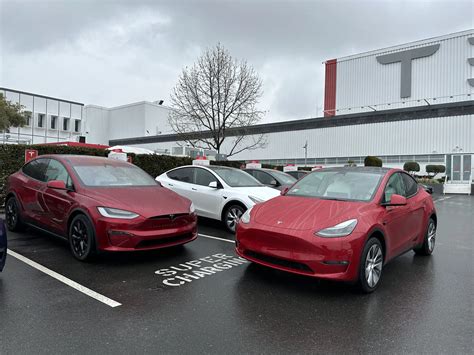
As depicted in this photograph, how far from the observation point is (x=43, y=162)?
20.7ft

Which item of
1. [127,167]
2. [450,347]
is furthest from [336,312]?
[127,167]

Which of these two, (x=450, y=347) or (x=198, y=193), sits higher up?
(x=198, y=193)

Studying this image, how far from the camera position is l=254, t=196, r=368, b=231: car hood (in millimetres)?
4141

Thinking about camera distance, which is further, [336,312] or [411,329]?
[336,312]

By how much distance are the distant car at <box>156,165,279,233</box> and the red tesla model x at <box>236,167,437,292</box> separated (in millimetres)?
2216

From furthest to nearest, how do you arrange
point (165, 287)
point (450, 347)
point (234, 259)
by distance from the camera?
point (234, 259)
point (165, 287)
point (450, 347)

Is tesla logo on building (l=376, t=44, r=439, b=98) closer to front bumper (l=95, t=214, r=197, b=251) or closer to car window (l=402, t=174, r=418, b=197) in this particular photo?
car window (l=402, t=174, r=418, b=197)

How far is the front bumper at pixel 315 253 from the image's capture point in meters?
3.89

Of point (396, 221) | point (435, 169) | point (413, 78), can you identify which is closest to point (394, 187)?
point (396, 221)

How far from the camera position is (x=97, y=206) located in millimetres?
4863

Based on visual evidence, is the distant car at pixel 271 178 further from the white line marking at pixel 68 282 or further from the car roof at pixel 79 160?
the white line marking at pixel 68 282

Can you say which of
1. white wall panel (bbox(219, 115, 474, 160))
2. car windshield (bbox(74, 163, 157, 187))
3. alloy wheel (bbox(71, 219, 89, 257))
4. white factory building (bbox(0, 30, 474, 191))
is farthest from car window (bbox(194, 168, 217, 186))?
white wall panel (bbox(219, 115, 474, 160))

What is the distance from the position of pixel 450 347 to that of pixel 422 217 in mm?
3000

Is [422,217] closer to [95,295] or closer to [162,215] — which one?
[162,215]
